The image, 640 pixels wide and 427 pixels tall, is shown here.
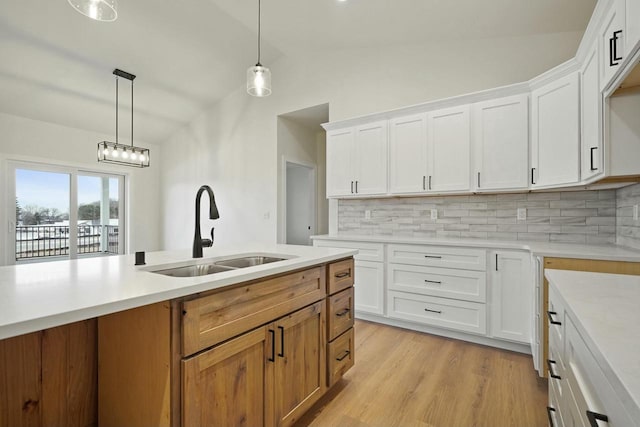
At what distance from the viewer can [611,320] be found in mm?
762

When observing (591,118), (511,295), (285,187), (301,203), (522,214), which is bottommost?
(511,295)

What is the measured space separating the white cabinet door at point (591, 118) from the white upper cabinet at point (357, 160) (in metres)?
1.74

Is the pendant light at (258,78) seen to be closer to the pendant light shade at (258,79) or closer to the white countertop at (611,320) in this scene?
the pendant light shade at (258,79)

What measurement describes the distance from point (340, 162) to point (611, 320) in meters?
3.25

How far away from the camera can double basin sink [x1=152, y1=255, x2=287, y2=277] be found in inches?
62.0

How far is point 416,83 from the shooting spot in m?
3.63

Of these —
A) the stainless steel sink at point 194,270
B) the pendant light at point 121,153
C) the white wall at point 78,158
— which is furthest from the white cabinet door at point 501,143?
the white wall at point 78,158

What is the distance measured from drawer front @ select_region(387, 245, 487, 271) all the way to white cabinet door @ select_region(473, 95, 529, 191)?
2.16ft

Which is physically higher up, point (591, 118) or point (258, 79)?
point (258, 79)

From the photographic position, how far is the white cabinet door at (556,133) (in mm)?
2275

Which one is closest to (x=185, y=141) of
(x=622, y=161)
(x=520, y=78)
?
(x=520, y=78)

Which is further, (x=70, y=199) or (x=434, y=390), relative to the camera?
(x=70, y=199)

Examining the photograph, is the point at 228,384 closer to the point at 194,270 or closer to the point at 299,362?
the point at 299,362

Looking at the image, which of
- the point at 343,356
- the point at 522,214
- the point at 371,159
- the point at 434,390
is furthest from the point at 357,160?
the point at 434,390
